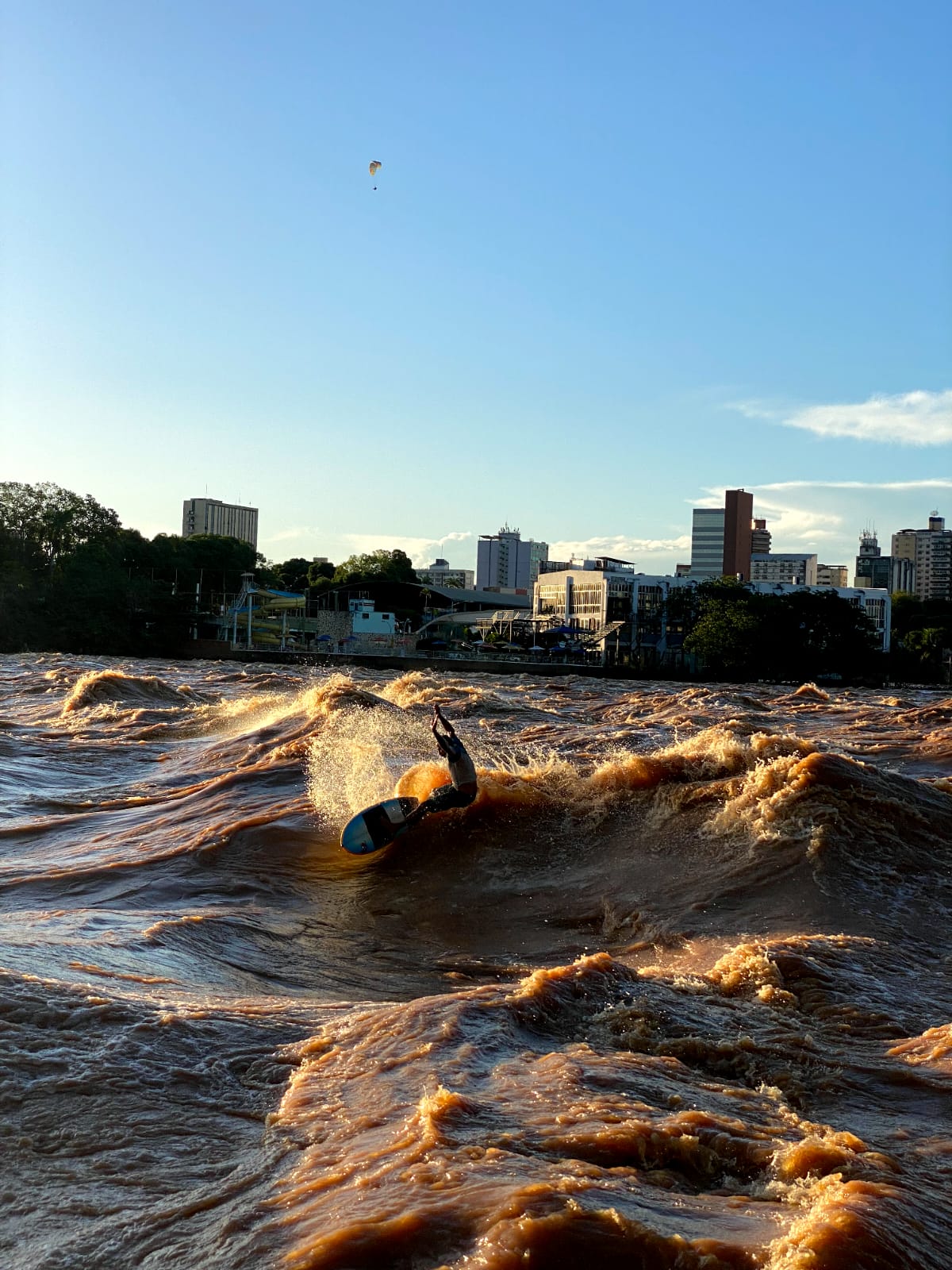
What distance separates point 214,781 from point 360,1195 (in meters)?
12.0

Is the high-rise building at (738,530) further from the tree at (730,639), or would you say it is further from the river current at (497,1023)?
the river current at (497,1023)

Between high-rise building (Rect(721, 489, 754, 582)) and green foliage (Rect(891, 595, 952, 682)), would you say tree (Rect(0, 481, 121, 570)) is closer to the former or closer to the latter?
green foliage (Rect(891, 595, 952, 682))

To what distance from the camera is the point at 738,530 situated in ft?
627

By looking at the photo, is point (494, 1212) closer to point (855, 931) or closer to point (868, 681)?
point (855, 931)

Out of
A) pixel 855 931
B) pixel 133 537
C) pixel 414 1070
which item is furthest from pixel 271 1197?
pixel 133 537

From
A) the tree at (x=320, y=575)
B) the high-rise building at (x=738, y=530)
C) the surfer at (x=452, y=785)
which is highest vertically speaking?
the high-rise building at (x=738, y=530)

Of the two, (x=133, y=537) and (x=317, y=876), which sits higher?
(x=133, y=537)

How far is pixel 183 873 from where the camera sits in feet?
33.7

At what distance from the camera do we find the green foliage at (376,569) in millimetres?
133250

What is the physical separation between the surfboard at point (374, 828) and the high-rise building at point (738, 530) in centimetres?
17943

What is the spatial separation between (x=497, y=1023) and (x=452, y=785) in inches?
238

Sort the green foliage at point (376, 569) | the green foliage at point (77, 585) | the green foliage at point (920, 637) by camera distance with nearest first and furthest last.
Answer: the green foliage at point (920, 637), the green foliage at point (77, 585), the green foliage at point (376, 569)

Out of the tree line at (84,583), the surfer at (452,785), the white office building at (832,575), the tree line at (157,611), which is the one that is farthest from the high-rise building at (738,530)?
the surfer at (452,785)

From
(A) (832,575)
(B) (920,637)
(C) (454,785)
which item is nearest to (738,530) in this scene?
(A) (832,575)
